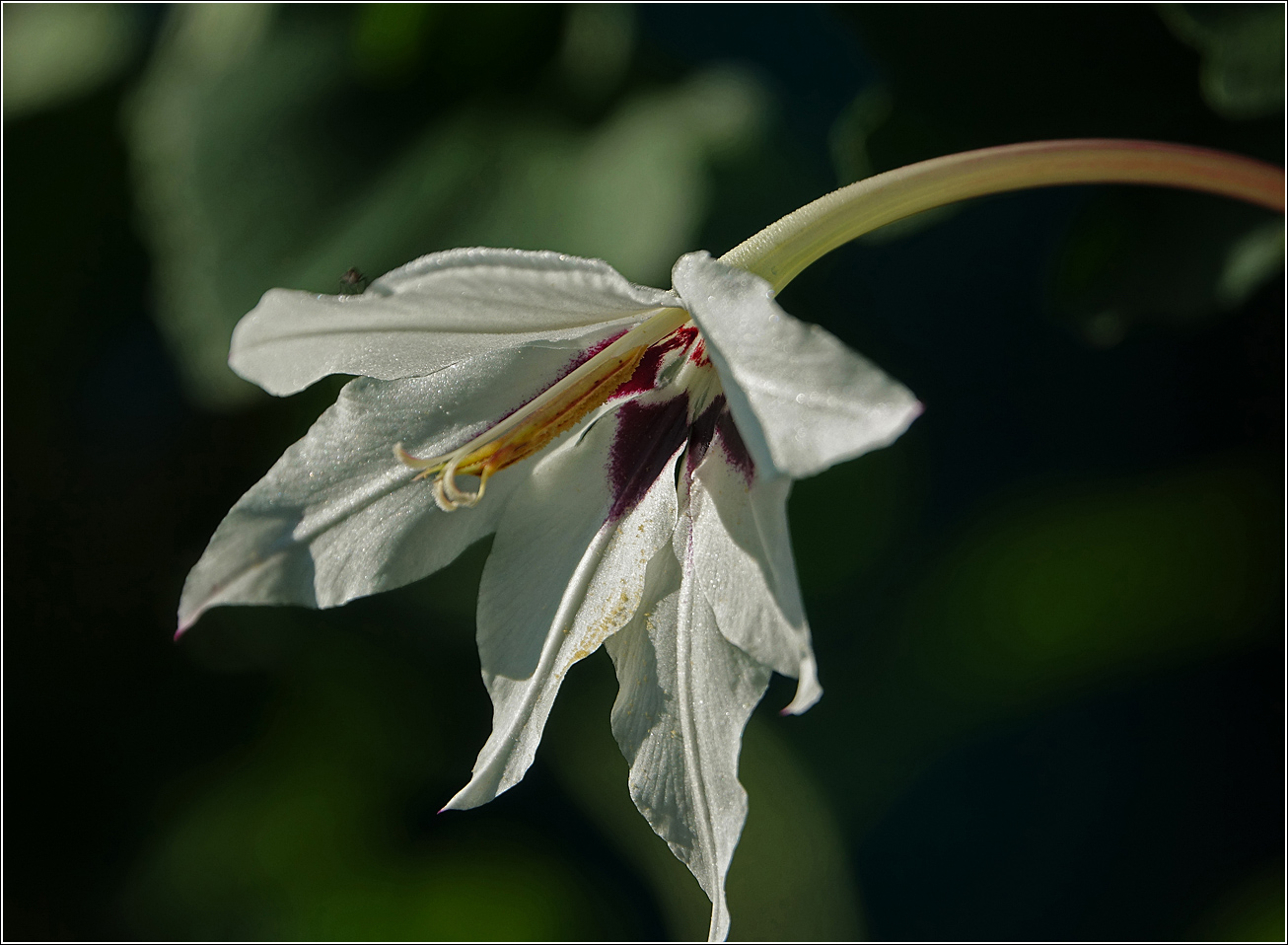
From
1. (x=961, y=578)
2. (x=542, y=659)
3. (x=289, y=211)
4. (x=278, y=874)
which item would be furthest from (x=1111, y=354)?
(x=278, y=874)

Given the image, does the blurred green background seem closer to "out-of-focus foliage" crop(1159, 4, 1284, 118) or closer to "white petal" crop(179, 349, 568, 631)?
"out-of-focus foliage" crop(1159, 4, 1284, 118)

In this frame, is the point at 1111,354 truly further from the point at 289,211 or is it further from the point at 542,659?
the point at 289,211

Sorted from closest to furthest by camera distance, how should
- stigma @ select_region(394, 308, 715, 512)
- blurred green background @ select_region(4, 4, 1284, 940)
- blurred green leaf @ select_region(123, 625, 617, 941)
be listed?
stigma @ select_region(394, 308, 715, 512) < blurred green background @ select_region(4, 4, 1284, 940) < blurred green leaf @ select_region(123, 625, 617, 941)

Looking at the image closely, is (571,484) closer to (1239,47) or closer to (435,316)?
(435,316)

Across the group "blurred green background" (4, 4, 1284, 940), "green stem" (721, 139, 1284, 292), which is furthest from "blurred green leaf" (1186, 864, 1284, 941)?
"green stem" (721, 139, 1284, 292)

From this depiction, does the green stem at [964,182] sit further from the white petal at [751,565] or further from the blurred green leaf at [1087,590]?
the blurred green leaf at [1087,590]
